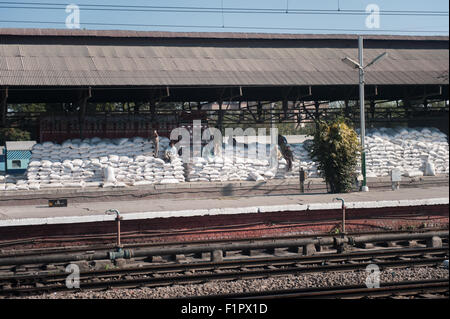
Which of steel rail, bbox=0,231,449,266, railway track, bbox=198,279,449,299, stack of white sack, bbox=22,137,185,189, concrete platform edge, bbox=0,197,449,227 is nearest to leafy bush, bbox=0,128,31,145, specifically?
stack of white sack, bbox=22,137,185,189

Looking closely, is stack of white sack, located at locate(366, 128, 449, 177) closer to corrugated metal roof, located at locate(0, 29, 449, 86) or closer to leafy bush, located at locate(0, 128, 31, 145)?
corrugated metal roof, located at locate(0, 29, 449, 86)

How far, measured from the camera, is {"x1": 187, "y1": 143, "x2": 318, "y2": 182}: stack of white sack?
18578mm

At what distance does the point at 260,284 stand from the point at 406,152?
13.9 metres

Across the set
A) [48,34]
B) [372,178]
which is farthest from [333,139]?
[48,34]

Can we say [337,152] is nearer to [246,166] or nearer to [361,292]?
[246,166]

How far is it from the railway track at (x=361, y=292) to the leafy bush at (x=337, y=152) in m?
8.40

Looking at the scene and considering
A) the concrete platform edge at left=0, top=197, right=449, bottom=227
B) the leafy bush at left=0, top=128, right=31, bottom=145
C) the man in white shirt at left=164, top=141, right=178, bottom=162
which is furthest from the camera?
the leafy bush at left=0, top=128, right=31, bottom=145

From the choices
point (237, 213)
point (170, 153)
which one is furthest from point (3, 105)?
point (237, 213)

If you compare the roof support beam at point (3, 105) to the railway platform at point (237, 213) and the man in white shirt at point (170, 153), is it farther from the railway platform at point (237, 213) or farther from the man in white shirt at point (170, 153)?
the man in white shirt at point (170, 153)

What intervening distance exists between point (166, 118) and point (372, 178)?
27.4ft

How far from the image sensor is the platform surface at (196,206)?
12.0 metres

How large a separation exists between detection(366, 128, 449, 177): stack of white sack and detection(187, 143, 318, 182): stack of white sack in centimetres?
260

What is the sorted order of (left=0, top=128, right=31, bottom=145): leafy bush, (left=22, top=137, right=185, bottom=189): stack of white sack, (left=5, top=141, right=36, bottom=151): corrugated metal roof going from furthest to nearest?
1. (left=0, top=128, right=31, bottom=145): leafy bush
2. (left=5, top=141, right=36, bottom=151): corrugated metal roof
3. (left=22, top=137, right=185, bottom=189): stack of white sack

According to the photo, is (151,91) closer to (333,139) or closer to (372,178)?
(333,139)
